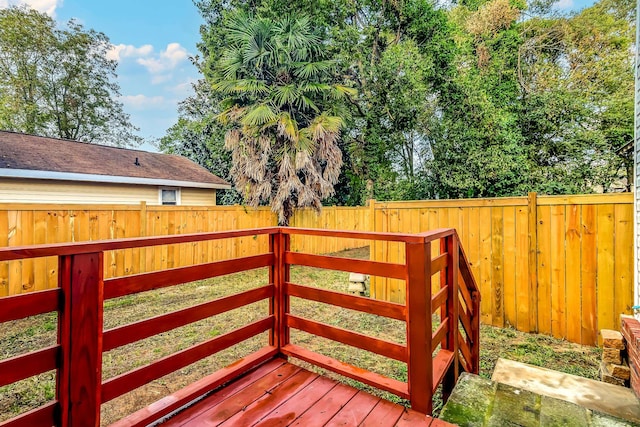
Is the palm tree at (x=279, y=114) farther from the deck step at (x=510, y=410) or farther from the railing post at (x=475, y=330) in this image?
the deck step at (x=510, y=410)

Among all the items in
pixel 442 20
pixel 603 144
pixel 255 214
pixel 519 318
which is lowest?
pixel 519 318

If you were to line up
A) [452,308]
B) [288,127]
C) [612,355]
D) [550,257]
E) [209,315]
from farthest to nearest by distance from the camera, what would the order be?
[288,127]
[550,257]
[612,355]
[452,308]
[209,315]

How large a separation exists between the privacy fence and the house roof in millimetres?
2937

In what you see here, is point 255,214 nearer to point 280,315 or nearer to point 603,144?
point 280,315

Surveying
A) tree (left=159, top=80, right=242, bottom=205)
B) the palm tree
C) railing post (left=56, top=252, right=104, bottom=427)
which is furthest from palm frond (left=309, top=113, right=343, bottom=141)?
railing post (left=56, top=252, right=104, bottom=427)

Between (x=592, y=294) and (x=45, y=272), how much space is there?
22.5 ft

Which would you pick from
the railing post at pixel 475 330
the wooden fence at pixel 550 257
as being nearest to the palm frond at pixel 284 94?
the wooden fence at pixel 550 257

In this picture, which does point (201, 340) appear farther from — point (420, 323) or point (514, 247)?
point (514, 247)

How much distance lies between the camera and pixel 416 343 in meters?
1.69

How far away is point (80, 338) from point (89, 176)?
760 centimetres

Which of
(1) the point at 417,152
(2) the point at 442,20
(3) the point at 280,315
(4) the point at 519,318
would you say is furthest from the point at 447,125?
(3) the point at 280,315

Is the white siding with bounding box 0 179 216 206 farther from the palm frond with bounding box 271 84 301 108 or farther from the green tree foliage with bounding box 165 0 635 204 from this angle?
the green tree foliage with bounding box 165 0 635 204

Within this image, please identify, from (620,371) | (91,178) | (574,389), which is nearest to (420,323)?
(574,389)

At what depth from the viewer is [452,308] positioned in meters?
2.05
